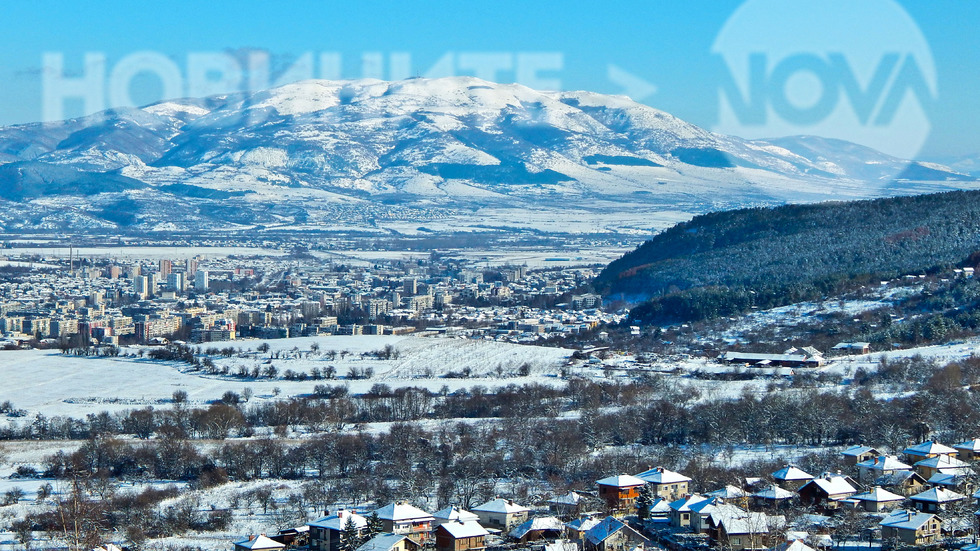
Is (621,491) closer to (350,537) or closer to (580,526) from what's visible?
(580,526)

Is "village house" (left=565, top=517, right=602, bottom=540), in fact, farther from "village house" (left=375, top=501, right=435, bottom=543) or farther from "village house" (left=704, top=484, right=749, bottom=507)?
"village house" (left=704, top=484, right=749, bottom=507)

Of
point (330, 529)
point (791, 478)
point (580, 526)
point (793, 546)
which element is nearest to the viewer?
point (793, 546)

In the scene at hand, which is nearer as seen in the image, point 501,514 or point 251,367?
point 501,514

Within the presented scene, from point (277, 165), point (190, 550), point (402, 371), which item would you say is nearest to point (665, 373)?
point (402, 371)

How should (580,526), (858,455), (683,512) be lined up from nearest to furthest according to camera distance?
(580,526), (683,512), (858,455)

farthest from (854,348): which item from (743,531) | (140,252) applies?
(140,252)

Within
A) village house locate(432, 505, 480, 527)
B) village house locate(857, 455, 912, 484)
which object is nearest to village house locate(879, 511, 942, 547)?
village house locate(857, 455, 912, 484)
